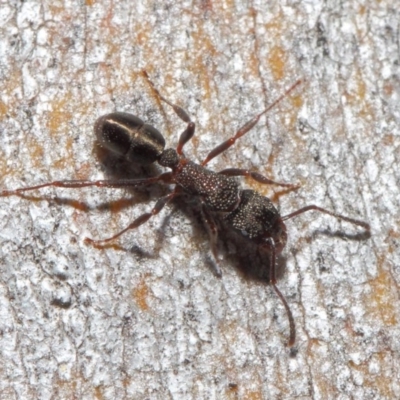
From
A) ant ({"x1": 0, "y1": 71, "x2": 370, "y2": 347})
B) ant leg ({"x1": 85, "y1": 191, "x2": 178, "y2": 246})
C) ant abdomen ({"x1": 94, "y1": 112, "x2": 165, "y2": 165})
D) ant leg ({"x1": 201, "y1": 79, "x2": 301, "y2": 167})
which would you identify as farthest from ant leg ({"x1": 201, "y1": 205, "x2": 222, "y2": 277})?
ant abdomen ({"x1": 94, "y1": 112, "x2": 165, "y2": 165})

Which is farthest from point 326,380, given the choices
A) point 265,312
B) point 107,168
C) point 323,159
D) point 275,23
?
point 275,23

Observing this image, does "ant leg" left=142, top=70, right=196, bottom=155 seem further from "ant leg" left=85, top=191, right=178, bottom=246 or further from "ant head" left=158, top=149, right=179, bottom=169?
"ant leg" left=85, top=191, right=178, bottom=246

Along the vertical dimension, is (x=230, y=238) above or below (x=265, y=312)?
above

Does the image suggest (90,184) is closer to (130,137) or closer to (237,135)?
(130,137)

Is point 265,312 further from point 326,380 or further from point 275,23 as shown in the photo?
point 275,23

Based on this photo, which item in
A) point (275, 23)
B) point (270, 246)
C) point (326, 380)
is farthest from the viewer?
point (275, 23)
